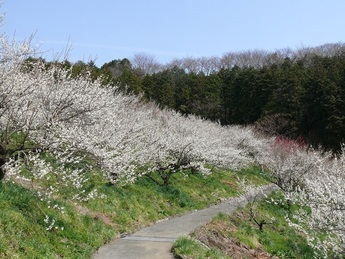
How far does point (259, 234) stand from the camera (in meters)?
14.3

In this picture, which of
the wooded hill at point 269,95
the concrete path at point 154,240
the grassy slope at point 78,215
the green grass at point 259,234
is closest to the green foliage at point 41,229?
the grassy slope at point 78,215

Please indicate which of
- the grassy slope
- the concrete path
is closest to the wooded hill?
the grassy slope

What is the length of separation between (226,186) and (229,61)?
Result: 71.7m

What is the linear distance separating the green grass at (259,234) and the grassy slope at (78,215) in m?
2.10

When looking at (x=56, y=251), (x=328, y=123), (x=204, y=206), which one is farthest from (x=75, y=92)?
(x=328, y=123)

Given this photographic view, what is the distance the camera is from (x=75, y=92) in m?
11.1

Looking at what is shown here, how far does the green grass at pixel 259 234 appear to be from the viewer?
12815 mm

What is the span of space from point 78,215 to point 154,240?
84.1 inches

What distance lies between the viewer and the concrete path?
9422 millimetres

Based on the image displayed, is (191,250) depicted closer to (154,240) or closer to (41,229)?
(154,240)

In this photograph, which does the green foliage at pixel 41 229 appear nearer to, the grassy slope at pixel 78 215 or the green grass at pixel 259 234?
the grassy slope at pixel 78 215

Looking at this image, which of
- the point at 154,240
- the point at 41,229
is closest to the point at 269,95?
the point at 154,240

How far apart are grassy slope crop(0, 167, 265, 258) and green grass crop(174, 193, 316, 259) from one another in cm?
210

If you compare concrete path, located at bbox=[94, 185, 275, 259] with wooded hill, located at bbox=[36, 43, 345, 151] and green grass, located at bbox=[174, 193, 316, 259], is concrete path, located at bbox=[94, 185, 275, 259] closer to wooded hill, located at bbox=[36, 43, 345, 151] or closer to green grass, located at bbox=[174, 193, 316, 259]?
green grass, located at bbox=[174, 193, 316, 259]
